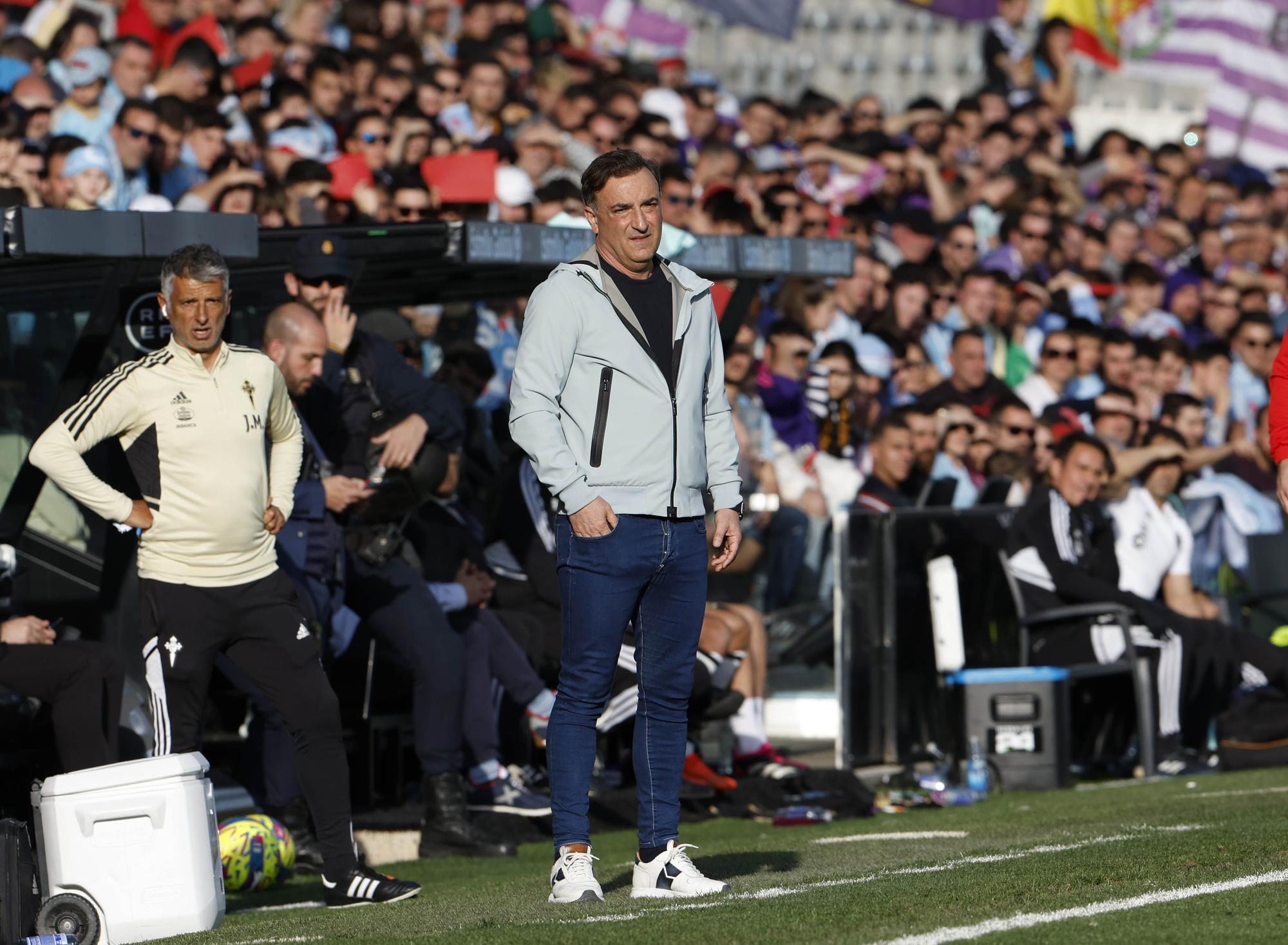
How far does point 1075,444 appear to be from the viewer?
39.0ft

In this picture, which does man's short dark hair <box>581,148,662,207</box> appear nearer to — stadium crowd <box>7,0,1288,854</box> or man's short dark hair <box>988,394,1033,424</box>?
stadium crowd <box>7,0,1288,854</box>

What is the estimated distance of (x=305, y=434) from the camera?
855 cm

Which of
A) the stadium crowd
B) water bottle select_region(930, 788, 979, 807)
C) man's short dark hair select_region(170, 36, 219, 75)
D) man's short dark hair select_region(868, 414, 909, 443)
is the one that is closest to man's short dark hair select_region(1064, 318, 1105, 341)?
the stadium crowd

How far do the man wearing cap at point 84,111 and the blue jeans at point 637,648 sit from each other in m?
6.40

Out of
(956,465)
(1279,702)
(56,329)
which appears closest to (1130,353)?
(956,465)

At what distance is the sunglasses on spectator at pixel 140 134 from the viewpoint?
451 inches

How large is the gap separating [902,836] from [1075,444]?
3960 millimetres

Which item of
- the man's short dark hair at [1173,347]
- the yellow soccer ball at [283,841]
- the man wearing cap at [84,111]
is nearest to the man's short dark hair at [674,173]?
the man wearing cap at [84,111]

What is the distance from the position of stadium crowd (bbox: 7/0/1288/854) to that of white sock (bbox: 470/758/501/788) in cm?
2

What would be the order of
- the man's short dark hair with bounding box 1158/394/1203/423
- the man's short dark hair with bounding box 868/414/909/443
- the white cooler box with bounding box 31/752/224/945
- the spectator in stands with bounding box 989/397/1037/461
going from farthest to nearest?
the man's short dark hair with bounding box 1158/394/1203/423, the spectator in stands with bounding box 989/397/1037/461, the man's short dark hair with bounding box 868/414/909/443, the white cooler box with bounding box 31/752/224/945

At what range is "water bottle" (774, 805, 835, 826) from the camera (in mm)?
9719

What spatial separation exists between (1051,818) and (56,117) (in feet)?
22.0

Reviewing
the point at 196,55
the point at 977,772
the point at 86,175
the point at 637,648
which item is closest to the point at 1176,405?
the point at 977,772

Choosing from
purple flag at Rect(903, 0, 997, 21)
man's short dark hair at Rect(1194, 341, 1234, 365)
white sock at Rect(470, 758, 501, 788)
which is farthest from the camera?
purple flag at Rect(903, 0, 997, 21)
